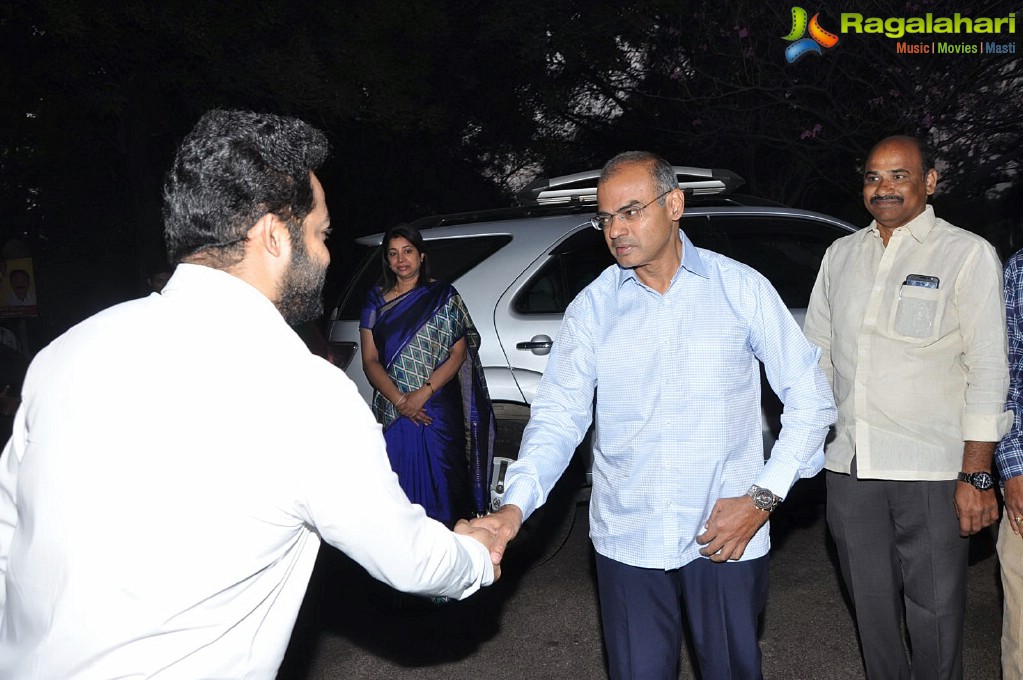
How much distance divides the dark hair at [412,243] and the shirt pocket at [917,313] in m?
2.56

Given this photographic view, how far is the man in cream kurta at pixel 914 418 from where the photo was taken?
3.01m

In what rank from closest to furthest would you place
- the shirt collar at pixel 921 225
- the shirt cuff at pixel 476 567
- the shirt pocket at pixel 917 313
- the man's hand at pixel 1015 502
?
the shirt cuff at pixel 476 567
the man's hand at pixel 1015 502
the shirt pocket at pixel 917 313
the shirt collar at pixel 921 225

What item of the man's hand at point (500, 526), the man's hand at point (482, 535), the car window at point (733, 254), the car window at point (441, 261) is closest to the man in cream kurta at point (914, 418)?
the man's hand at point (500, 526)

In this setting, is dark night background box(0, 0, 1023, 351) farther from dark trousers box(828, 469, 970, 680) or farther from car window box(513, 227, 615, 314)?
dark trousers box(828, 469, 970, 680)

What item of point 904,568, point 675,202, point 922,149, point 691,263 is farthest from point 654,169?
A: point 904,568

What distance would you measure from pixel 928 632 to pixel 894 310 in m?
1.10

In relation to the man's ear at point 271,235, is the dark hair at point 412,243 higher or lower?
lower

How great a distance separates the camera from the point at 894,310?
3.15m

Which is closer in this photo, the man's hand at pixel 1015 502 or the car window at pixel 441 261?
the man's hand at pixel 1015 502

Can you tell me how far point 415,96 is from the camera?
1130 cm

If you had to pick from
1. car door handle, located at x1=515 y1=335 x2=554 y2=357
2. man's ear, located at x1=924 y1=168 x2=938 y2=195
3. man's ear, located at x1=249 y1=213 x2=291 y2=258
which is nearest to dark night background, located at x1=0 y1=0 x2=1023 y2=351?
car door handle, located at x1=515 y1=335 x2=554 y2=357


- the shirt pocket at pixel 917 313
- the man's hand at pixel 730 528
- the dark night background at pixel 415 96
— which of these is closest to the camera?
the man's hand at pixel 730 528

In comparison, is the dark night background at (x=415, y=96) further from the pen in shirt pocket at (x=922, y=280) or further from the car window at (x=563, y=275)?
the pen in shirt pocket at (x=922, y=280)

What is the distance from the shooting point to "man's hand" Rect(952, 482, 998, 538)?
9.84ft
